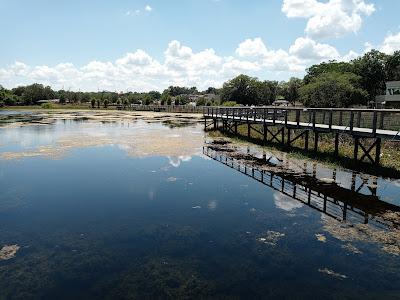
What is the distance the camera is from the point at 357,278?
8.62 m

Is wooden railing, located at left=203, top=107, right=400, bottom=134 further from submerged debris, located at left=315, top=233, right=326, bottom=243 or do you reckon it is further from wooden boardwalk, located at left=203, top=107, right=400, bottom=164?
submerged debris, located at left=315, top=233, right=326, bottom=243

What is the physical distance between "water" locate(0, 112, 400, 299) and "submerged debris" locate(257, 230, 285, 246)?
3cm

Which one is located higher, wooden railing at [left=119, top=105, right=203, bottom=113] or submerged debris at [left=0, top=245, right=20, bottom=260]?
wooden railing at [left=119, top=105, right=203, bottom=113]

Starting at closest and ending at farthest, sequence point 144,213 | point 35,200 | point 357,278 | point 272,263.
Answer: point 357,278 → point 272,263 → point 144,213 → point 35,200

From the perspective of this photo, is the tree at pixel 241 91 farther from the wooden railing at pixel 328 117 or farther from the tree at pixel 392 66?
the wooden railing at pixel 328 117

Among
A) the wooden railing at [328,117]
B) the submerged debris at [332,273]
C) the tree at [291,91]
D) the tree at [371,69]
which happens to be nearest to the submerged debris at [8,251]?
the submerged debris at [332,273]

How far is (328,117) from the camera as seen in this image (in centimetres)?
3045

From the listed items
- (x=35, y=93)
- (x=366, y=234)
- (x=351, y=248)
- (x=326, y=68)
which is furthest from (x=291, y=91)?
(x=351, y=248)

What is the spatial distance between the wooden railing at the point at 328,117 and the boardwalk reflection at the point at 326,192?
11.1 feet

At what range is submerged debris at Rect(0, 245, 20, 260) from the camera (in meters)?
9.71

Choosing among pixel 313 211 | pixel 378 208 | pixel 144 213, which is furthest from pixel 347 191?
pixel 144 213

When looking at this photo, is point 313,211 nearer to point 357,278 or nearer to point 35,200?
point 357,278

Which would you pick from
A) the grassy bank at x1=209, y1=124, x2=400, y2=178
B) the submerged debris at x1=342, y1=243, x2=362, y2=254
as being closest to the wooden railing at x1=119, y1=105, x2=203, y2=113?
→ the grassy bank at x1=209, y1=124, x2=400, y2=178

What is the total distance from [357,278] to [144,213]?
24.4 ft
